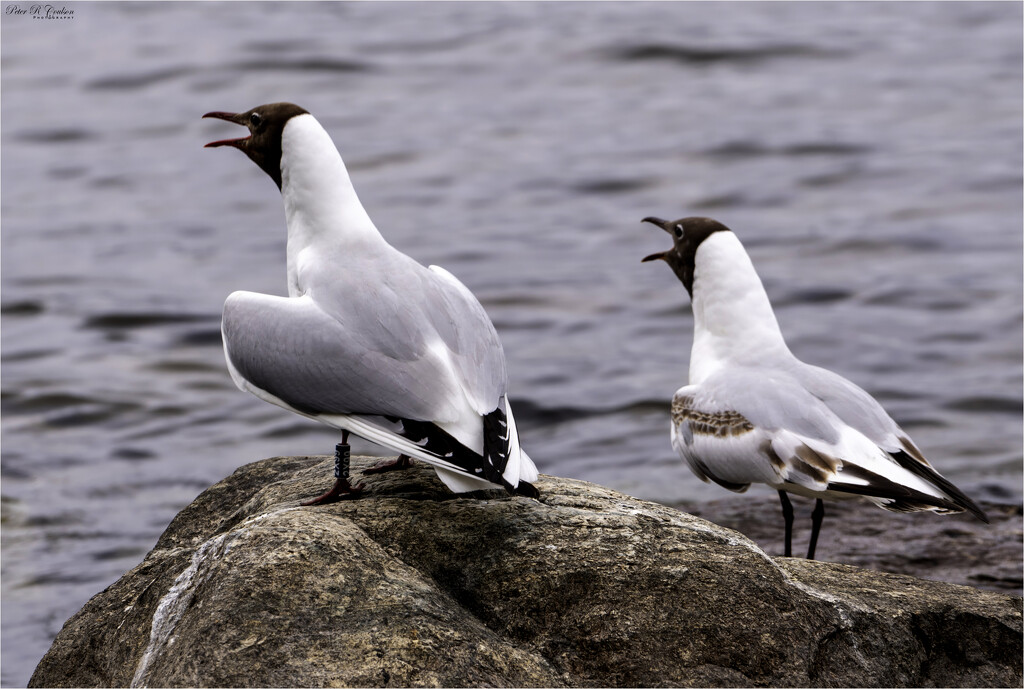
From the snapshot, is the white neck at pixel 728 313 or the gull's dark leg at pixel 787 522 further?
the white neck at pixel 728 313

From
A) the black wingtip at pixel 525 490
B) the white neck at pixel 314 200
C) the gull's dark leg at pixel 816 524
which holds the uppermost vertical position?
the white neck at pixel 314 200

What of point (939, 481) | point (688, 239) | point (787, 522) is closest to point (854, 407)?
point (939, 481)

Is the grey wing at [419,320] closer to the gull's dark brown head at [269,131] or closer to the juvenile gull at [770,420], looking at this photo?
the gull's dark brown head at [269,131]

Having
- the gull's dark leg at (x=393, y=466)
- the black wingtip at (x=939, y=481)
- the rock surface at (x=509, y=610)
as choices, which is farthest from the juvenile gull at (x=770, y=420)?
the gull's dark leg at (x=393, y=466)

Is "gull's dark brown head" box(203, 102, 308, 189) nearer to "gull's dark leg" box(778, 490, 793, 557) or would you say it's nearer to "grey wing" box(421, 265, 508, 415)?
"grey wing" box(421, 265, 508, 415)

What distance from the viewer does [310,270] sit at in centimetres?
494

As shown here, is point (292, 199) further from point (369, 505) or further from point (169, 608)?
point (169, 608)

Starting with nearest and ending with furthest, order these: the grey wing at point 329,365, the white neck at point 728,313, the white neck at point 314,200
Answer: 1. the grey wing at point 329,365
2. the white neck at point 314,200
3. the white neck at point 728,313

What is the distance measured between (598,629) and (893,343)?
9.13 m

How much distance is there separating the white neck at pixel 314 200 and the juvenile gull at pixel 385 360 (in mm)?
40

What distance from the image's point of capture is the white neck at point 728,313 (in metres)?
6.83

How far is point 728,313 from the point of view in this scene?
273 inches

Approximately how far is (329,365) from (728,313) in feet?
9.95

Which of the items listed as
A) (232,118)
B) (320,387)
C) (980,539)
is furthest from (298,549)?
(980,539)
